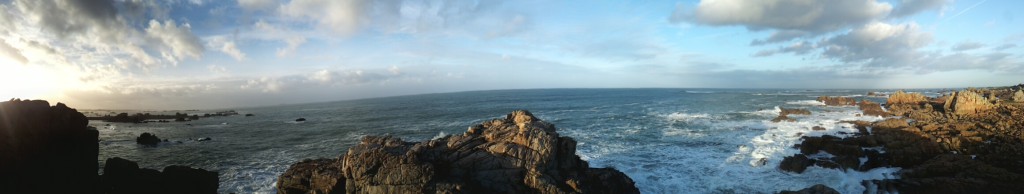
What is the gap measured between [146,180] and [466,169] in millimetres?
15871

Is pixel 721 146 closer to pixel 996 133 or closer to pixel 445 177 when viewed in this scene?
pixel 996 133

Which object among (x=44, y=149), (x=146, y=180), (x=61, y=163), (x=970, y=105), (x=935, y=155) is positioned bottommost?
(x=935, y=155)

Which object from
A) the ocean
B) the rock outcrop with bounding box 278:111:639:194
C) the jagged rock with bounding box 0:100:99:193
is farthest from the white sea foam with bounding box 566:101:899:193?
the jagged rock with bounding box 0:100:99:193

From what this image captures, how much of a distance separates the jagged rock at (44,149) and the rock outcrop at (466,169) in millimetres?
9006

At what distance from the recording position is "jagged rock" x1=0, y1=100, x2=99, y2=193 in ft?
51.5

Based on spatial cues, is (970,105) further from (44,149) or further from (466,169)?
(44,149)

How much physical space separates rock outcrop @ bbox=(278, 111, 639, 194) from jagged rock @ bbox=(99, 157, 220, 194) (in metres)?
5.98

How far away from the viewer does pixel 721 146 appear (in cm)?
3306

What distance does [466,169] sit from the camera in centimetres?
1695

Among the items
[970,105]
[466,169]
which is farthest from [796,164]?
[970,105]

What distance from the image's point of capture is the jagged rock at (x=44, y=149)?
618 inches

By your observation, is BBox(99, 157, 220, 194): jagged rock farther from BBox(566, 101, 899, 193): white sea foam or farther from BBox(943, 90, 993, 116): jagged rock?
BBox(943, 90, 993, 116): jagged rock

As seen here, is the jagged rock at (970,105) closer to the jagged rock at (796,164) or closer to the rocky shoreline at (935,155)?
the rocky shoreline at (935,155)

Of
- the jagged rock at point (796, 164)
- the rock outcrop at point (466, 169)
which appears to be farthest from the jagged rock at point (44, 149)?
the jagged rock at point (796, 164)
